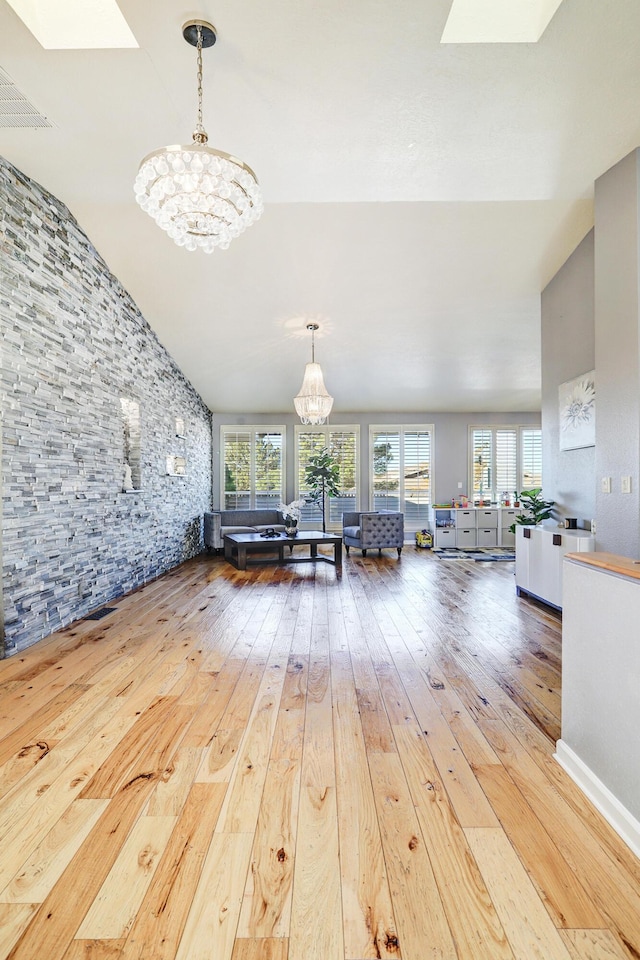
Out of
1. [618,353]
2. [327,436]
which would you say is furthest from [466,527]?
[618,353]

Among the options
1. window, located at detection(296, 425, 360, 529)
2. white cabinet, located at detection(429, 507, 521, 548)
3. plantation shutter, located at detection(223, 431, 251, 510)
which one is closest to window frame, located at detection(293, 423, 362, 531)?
window, located at detection(296, 425, 360, 529)

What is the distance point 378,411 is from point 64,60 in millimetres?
7548

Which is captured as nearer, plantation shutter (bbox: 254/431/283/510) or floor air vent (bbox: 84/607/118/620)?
floor air vent (bbox: 84/607/118/620)

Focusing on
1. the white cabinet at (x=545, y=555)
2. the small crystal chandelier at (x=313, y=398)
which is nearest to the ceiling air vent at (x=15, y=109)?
the small crystal chandelier at (x=313, y=398)

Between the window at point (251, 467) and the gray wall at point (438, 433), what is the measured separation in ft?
0.46

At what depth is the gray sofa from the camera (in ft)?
26.4

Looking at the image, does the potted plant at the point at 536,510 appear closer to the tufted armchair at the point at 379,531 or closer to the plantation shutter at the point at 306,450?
the tufted armchair at the point at 379,531

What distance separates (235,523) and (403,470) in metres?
3.46

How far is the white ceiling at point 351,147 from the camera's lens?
2350 millimetres

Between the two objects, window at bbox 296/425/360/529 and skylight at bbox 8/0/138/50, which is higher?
skylight at bbox 8/0/138/50

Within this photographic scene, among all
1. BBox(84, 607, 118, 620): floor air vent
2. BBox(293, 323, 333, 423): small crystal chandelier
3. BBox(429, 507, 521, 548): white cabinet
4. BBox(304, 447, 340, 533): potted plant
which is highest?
BBox(293, 323, 333, 423): small crystal chandelier

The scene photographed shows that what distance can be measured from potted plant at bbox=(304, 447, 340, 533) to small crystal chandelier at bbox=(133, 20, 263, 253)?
6333 mm

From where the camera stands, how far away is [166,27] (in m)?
2.28

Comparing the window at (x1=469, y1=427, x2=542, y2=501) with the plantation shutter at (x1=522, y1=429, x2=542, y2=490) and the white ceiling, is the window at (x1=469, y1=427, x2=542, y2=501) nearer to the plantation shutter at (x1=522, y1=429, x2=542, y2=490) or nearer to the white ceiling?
the plantation shutter at (x1=522, y1=429, x2=542, y2=490)
